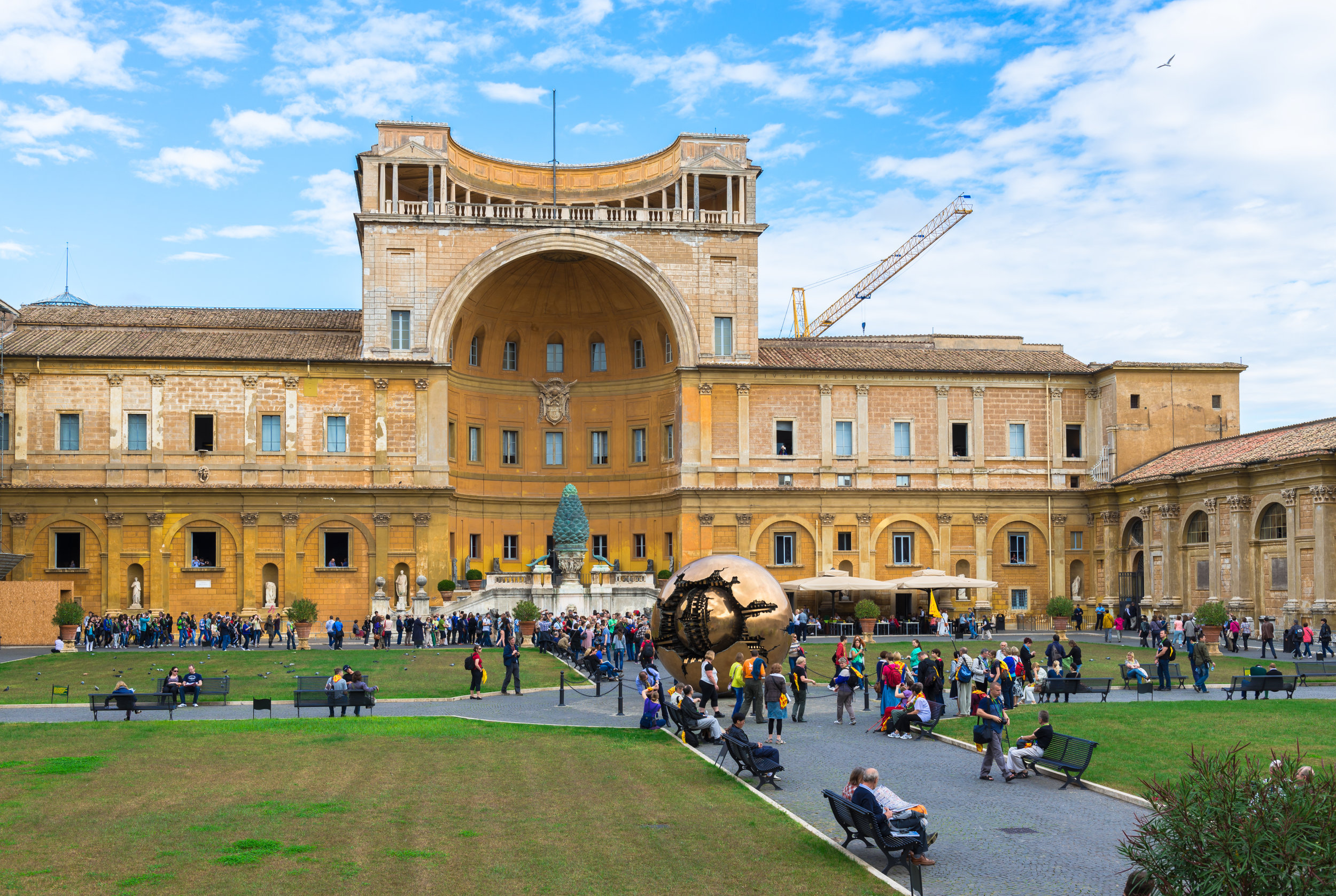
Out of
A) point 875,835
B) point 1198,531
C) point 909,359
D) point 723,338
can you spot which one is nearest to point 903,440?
point 909,359

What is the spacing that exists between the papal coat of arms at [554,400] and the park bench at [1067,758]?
42.7 meters

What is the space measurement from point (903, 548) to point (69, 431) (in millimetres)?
36432

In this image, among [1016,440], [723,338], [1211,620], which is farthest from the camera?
[1016,440]

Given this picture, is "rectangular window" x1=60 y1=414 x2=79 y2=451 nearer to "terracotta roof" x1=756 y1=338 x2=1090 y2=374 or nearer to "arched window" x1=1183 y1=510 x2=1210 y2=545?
"terracotta roof" x1=756 y1=338 x2=1090 y2=374

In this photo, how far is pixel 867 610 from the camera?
4747 centimetres

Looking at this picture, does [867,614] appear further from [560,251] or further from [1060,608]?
[560,251]

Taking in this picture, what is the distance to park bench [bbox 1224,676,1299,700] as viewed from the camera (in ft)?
84.8

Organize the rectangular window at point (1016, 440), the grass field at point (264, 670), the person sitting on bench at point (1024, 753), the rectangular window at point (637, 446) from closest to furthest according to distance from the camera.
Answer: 1. the person sitting on bench at point (1024, 753)
2. the grass field at point (264, 670)
3. the rectangular window at point (1016, 440)
4. the rectangular window at point (637, 446)

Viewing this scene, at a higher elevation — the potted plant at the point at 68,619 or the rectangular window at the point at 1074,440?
the rectangular window at the point at 1074,440

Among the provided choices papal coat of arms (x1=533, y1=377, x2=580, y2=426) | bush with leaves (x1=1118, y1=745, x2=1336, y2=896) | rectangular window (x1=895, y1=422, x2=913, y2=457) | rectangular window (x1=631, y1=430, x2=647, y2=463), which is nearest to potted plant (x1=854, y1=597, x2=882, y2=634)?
rectangular window (x1=895, y1=422, x2=913, y2=457)

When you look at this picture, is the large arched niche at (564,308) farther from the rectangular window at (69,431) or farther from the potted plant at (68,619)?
the potted plant at (68,619)

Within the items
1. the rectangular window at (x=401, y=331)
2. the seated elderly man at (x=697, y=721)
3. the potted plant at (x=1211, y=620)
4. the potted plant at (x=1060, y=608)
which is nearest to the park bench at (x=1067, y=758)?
the seated elderly man at (x=697, y=721)

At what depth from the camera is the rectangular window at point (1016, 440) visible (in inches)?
2197

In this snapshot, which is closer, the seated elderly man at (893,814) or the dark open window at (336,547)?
the seated elderly man at (893,814)
